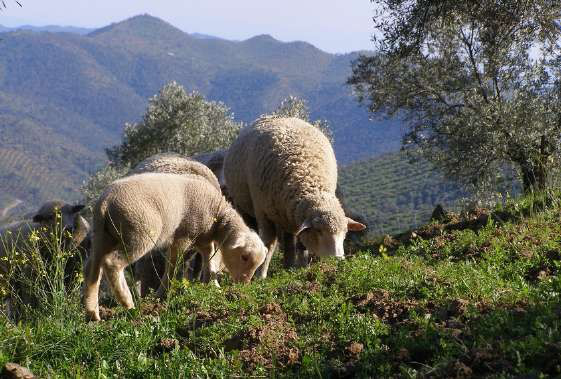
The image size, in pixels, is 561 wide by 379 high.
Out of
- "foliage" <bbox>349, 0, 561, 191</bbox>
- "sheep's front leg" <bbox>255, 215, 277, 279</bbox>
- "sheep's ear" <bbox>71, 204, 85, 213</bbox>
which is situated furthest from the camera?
"foliage" <bbox>349, 0, 561, 191</bbox>

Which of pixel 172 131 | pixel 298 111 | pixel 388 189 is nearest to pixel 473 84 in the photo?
pixel 298 111

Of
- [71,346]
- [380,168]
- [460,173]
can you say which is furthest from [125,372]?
[380,168]

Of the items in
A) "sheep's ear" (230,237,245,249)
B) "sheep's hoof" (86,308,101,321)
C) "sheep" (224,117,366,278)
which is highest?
"sheep" (224,117,366,278)

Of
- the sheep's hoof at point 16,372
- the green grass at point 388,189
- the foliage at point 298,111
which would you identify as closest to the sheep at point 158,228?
the sheep's hoof at point 16,372

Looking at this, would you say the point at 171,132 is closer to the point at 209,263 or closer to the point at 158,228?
the point at 209,263

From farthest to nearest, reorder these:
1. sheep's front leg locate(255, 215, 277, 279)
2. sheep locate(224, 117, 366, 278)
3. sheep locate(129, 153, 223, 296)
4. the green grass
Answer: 1. the green grass
2. sheep's front leg locate(255, 215, 277, 279)
3. sheep locate(129, 153, 223, 296)
4. sheep locate(224, 117, 366, 278)

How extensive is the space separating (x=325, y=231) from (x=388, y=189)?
104375 mm

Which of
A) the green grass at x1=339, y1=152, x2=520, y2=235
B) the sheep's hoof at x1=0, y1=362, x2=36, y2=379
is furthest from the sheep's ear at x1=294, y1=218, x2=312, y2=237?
the green grass at x1=339, y1=152, x2=520, y2=235

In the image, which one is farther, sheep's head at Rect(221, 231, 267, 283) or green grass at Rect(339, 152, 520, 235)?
green grass at Rect(339, 152, 520, 235)

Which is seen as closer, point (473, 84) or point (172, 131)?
point (473, 84)

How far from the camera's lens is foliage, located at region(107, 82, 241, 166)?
32.9 metres

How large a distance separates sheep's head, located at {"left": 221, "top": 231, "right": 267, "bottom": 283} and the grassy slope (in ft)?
6.82

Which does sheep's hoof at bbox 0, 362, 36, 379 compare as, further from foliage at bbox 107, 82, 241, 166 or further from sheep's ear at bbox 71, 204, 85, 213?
foliage at bbox 107, 82, 241, 166

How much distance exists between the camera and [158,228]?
818 centimetres
